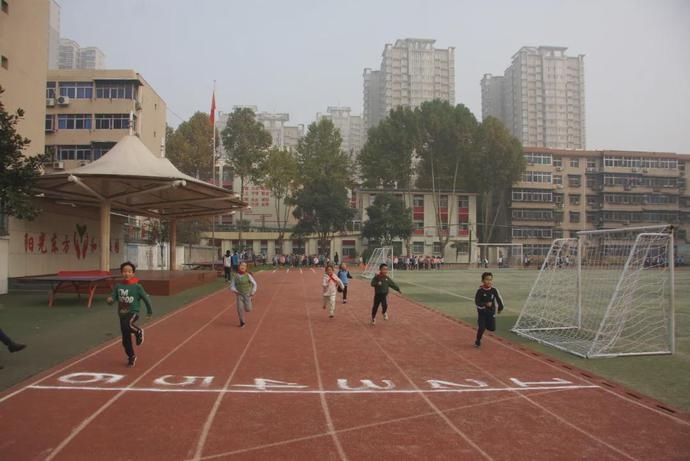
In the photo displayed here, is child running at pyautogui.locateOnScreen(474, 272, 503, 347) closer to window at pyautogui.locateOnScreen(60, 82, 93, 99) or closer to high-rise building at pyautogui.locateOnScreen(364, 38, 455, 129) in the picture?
window at pyautogui.locateOnScreen(60, 82, 93, 99)

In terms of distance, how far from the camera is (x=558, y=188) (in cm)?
6875

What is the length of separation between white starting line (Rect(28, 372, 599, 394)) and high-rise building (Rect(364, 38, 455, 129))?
310ft

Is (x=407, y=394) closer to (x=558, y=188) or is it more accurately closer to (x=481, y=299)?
(x=481, y=299)

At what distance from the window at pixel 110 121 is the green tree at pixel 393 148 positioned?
84.0ft

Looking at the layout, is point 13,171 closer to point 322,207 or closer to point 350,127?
point 322,207

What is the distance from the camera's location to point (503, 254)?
6022 cm

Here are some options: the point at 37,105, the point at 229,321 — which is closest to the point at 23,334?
the point at 229,321

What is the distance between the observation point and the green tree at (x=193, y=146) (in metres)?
50.8

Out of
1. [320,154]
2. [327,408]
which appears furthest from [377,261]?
[327,408]

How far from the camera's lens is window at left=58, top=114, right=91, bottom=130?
45.2 m

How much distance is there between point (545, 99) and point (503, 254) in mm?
52720

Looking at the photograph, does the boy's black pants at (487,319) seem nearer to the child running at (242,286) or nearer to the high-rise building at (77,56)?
the child running at (242,286)

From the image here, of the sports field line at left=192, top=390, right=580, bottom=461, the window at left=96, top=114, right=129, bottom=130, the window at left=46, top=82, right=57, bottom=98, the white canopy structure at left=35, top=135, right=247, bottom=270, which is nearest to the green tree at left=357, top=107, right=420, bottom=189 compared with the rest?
the window at left=96, top=114, right=129, bottom=130

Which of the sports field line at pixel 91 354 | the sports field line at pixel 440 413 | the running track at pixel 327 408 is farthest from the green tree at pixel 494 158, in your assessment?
the sports field line at pixel 440 413
